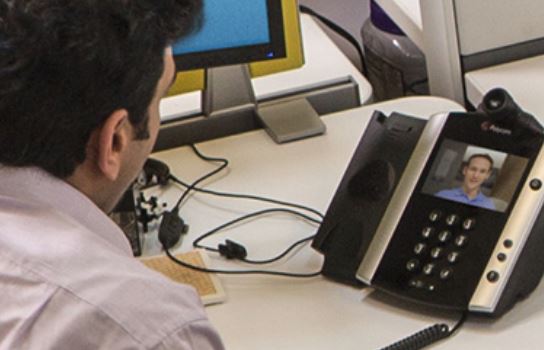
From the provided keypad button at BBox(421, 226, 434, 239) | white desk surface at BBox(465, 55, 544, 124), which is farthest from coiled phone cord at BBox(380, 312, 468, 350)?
white desk surface at BBox(465, 55, 544, 124)

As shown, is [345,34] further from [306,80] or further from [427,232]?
[427,232]

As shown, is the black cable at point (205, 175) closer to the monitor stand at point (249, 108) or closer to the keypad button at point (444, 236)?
the monitor stand at point (249, 108)

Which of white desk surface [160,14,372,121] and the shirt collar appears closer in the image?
the shirt collar

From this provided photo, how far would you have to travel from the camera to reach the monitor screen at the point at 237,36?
1.54 meters

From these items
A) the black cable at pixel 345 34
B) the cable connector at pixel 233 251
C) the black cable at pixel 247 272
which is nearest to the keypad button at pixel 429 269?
the black cable at pixel 247 272

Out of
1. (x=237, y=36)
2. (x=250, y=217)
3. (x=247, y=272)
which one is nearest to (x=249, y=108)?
(x=237, y=36)

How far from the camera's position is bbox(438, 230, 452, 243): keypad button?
1231mm

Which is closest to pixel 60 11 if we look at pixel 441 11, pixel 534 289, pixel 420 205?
pixel 420 205

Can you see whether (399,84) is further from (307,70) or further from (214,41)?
(214,41)

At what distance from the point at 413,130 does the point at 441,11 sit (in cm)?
39

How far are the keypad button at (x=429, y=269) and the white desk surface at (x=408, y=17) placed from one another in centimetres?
62

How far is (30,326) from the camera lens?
→ 79cm

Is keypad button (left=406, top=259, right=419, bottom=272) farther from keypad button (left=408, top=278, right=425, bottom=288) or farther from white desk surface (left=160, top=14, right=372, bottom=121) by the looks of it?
white desk surface (left=160, top=14, right=372, bottom=121)

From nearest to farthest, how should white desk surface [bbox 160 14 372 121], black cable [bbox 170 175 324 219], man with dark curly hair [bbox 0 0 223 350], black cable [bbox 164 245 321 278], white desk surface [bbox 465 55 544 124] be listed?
man with dark curly hair [bbox 0 0 223 350] → black cable [bbox 164 245 321 278] → black cable [bbox 170 175 324 219] → white desk surface [bbox 465 55 544 124] → white desk surface [bbox 160 14 372 121]
